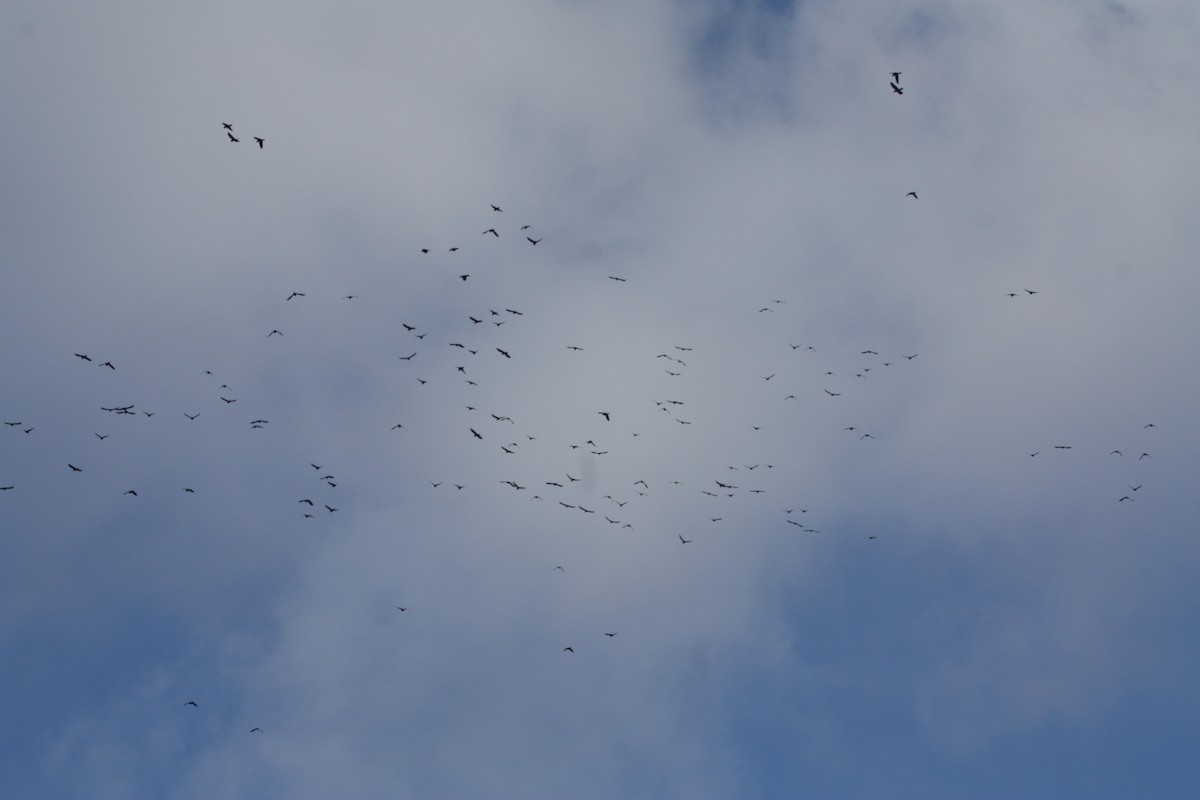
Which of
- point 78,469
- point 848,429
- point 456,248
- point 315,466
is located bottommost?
point 78,469

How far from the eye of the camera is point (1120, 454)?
5369 inches

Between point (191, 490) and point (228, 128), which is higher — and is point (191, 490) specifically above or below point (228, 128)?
below

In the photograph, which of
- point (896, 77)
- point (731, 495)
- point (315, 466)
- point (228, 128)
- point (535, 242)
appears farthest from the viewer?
point (731, 495)

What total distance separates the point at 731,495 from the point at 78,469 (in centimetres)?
6482

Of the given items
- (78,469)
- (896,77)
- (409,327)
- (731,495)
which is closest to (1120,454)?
(731,495)

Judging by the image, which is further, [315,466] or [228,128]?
[315,466]

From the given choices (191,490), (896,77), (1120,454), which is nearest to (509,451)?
(191,490)

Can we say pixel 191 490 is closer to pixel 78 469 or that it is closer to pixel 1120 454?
pixel 78 469

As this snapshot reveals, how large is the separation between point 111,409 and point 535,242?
43213 millimetres

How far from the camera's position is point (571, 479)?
440 feet

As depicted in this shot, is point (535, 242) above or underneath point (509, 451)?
above

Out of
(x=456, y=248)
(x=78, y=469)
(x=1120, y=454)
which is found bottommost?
(x=78, y=469)

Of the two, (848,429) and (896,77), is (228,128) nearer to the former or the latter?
(896,77)

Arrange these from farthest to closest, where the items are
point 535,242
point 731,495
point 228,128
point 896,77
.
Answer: point 731,495 → point 535,242 → point 228,128 → point 896,77
